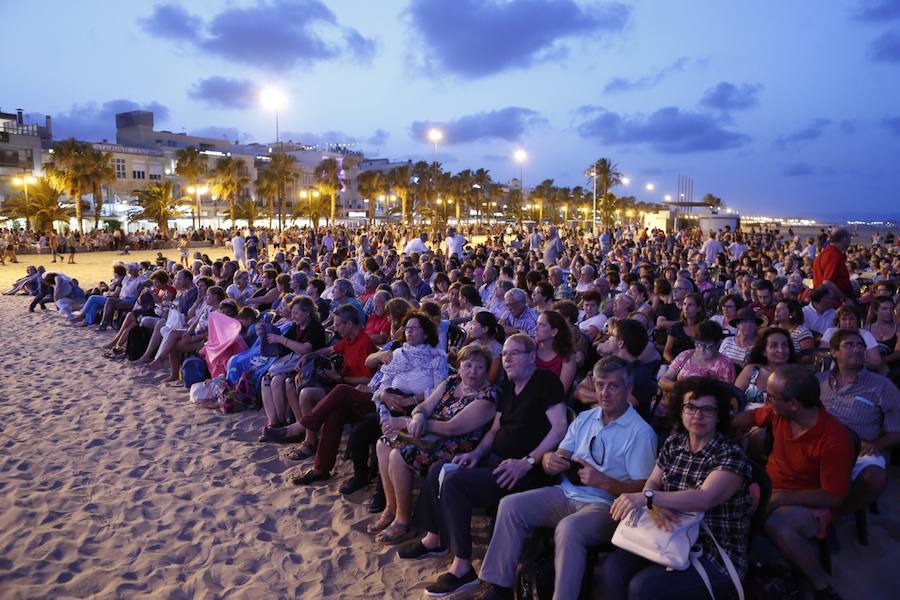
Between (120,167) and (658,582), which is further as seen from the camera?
(120,167)

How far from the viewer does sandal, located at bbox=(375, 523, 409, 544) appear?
393cm

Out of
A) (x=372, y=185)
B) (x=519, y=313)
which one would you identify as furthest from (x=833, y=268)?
(x=372, y=185)

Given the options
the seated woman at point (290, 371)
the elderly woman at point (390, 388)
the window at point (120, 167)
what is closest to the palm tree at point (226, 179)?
the window at point (120, 167)

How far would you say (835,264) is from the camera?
675 cm

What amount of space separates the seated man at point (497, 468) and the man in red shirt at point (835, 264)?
15.0 feet

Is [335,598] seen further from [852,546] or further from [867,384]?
[867,384]

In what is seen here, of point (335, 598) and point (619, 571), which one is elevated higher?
point (619, 571)

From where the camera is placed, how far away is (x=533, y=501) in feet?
10.7

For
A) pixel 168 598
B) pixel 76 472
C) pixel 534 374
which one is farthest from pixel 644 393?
pixel 76 472

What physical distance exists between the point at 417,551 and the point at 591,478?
129cm

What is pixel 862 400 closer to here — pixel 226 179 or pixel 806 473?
pixel 806 473

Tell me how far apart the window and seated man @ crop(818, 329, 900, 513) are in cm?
6308

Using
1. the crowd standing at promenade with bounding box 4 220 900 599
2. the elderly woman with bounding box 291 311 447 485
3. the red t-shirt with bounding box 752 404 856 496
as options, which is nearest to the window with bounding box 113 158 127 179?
the crowd standing at promenade with bounding box 4 220 900 599

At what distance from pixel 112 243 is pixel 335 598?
36.4 metres
